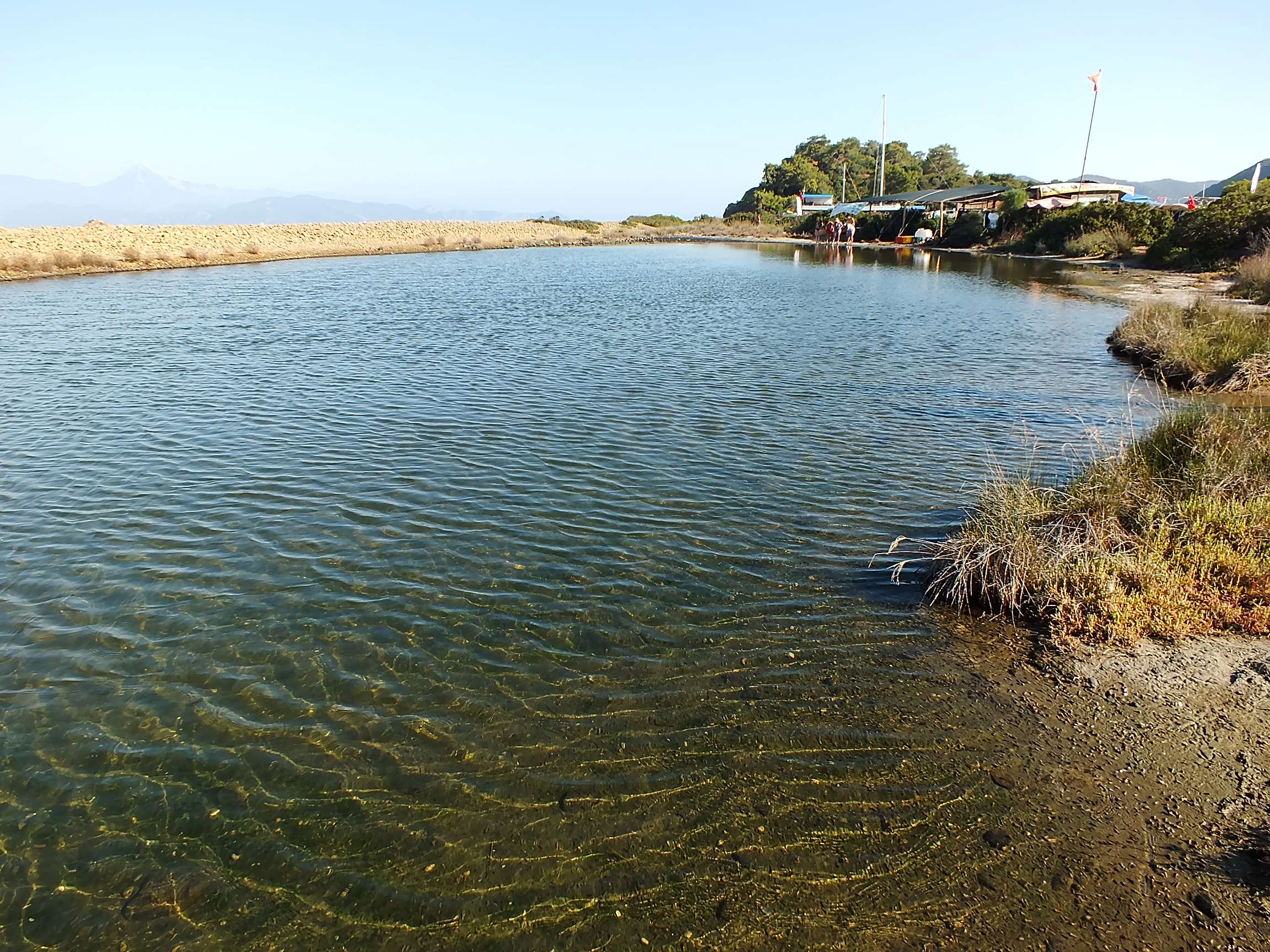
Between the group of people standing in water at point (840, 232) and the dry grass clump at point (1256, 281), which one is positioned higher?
the group of people standing in water at point (840, 232)

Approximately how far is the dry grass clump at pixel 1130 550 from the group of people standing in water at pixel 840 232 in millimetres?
74165

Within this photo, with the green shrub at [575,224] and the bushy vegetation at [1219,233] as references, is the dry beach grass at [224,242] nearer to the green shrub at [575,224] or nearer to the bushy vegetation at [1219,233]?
the green shrub at [575,224]

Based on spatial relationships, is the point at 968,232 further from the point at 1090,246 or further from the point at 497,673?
the point at 497,673

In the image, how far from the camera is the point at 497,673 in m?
6.70

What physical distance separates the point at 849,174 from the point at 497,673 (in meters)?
148

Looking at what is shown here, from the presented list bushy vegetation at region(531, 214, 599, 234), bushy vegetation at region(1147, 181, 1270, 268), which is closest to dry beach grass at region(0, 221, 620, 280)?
bushy vegetation at region(531, 214, 599, 234)

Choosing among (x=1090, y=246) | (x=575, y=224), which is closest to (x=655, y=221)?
(x=575, y=224)

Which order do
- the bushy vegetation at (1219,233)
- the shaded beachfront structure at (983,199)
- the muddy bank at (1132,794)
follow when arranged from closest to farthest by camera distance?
1. the muddy bank at (1132,794)
2. the bushy vegetation at (1219,233)
3. the shaded beachfront structure at (983,199)

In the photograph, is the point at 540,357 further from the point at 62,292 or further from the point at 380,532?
the point at 62,292

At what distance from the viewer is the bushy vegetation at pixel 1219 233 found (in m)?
35.2

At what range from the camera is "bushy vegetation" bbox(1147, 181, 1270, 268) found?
116 feet

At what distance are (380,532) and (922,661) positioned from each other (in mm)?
6917

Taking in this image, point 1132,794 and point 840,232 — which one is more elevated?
point 840,232

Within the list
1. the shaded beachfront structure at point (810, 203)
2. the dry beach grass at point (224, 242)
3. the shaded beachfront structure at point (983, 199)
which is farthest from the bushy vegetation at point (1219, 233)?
the shaded beachfront structure at point (810, 203)
